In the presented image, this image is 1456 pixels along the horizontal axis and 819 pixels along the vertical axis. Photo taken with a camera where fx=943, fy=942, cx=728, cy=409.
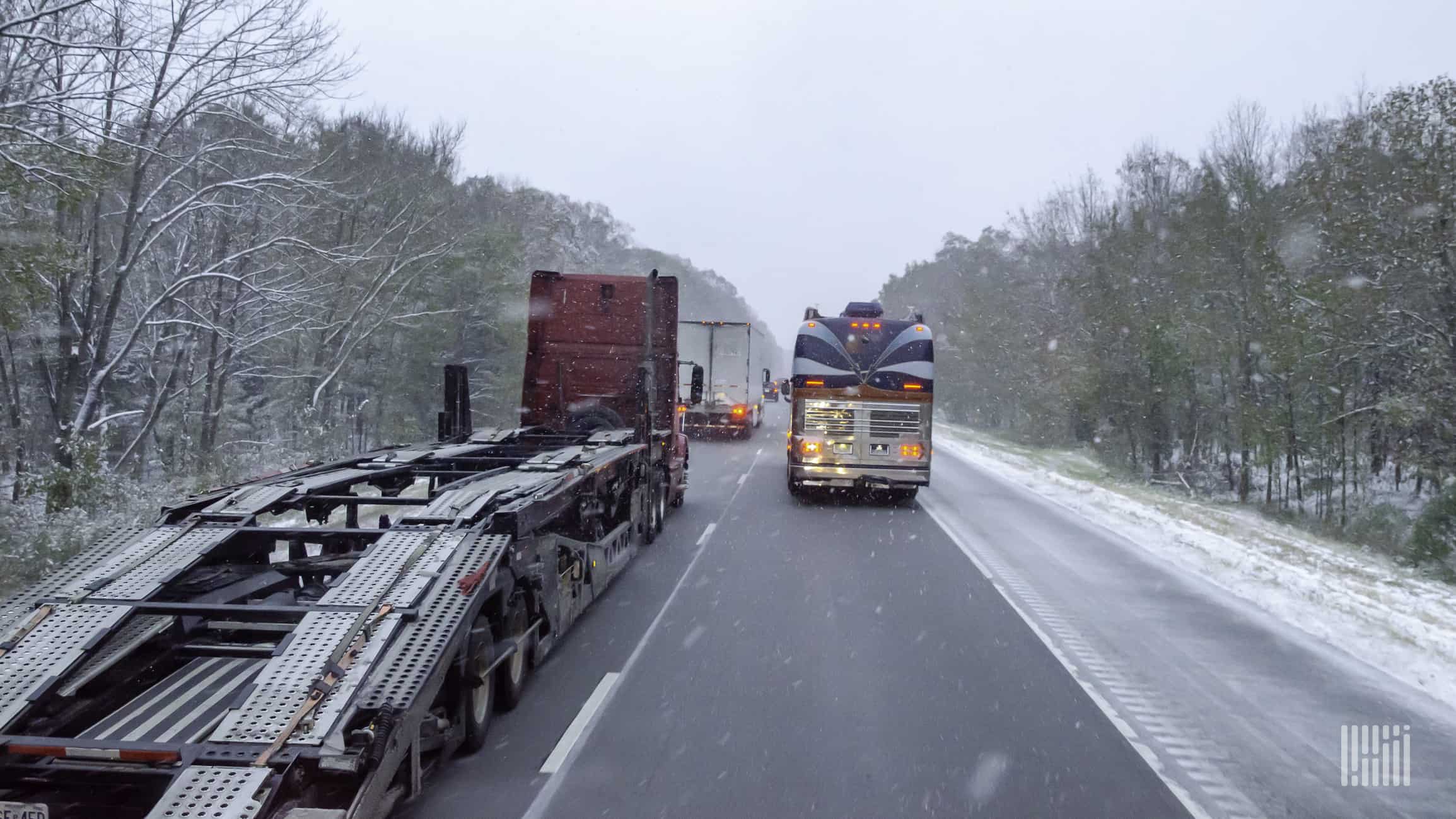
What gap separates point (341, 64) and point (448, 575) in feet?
38.5

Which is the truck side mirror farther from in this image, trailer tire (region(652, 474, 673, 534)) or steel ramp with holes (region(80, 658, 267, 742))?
steel ramp with holes (region(80, 658, 267, 742))

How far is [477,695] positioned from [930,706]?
2.97 meters

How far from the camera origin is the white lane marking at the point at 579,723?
17.4 feet

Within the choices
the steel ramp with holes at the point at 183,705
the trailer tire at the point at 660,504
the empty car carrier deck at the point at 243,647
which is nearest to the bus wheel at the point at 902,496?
the trailer tire at the point at 660,504

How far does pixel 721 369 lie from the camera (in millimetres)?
32094

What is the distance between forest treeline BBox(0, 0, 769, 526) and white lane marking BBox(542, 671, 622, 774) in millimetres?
8269

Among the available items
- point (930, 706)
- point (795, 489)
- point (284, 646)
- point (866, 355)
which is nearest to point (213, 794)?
point (284, 646)

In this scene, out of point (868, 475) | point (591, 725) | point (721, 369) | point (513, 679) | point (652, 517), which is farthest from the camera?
point (721, 369)

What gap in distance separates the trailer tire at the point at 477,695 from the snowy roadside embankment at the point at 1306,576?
6.76m

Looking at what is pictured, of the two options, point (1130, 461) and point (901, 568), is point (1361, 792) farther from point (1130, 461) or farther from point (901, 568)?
point (1130, 461)

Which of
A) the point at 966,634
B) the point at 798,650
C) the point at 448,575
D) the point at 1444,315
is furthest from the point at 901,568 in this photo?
the point at 1444,315

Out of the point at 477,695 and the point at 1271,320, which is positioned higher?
the point at 1271,320

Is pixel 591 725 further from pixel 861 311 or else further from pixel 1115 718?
pixel 861 311

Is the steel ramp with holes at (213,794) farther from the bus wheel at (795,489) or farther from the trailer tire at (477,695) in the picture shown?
the bus wheel at (795,489)
